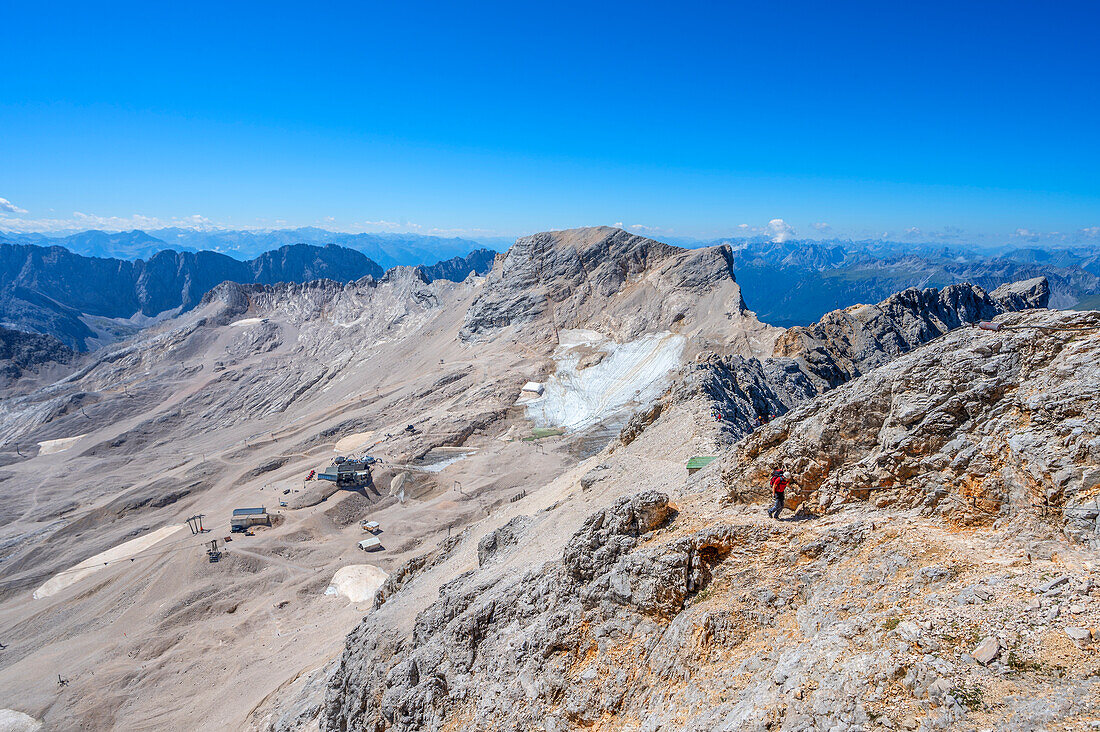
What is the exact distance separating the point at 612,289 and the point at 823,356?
44.3 meters

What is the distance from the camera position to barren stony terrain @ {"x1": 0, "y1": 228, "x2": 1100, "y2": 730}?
27.3 ft

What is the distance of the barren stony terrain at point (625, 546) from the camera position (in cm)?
834

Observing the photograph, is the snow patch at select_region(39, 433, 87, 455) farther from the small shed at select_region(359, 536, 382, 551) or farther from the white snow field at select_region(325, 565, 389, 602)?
the white snow field at select_region(325, 565, 389, 602)

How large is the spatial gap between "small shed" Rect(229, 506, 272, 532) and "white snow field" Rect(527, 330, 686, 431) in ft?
105

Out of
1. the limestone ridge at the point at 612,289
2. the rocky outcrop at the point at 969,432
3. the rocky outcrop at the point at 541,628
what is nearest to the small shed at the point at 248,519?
the rocky outcrop at the point at 541,628

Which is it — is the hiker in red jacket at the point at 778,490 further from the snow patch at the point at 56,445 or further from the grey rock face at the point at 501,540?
the snow patch at the point at 56,445

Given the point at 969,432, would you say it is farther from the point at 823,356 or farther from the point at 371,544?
the point at 823,356

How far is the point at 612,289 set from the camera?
97.1 m

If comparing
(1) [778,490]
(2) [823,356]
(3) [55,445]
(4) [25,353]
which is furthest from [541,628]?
(4) [25,353]

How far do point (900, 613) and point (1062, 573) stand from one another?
2.27m

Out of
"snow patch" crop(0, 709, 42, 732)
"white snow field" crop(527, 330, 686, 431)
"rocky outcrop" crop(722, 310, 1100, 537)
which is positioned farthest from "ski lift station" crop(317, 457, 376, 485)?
"rocky outcrop" crop(722, 310, 1100, 537)

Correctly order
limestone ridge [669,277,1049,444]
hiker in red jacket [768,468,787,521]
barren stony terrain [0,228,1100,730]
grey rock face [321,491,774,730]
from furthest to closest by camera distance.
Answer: limestone ridge [669,277,1049,444] → hiker in red jacket [768,468,787,521] → grey rock face [321,491,774,730] → barren stony terrain [0,228,1100,730]

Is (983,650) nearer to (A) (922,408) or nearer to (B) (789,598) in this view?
(B) (789,598)

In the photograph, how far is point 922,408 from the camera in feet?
39.2
